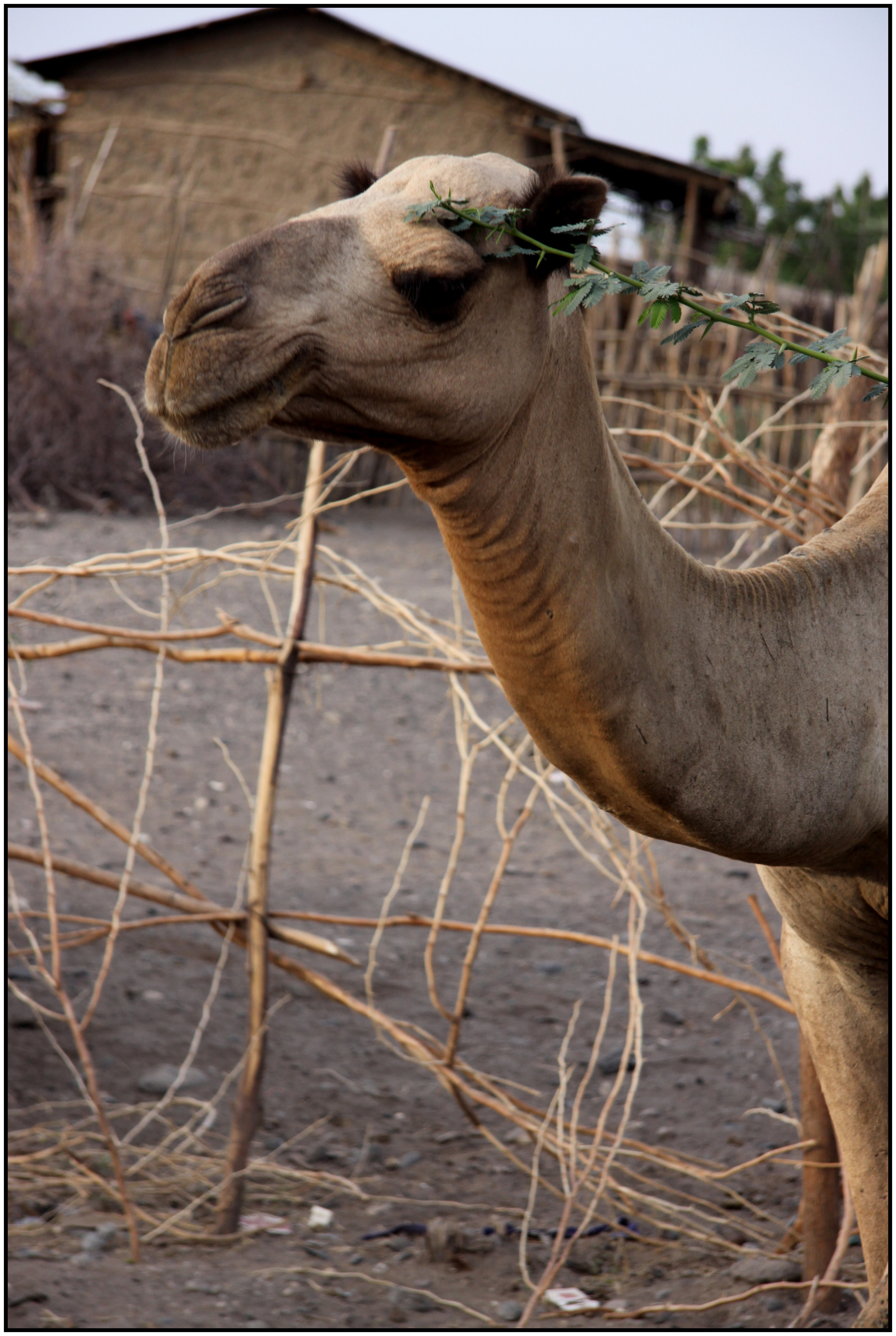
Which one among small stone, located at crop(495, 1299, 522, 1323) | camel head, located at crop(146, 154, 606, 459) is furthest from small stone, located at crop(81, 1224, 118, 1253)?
camel head, located at crop(146, 154, 606, 459)

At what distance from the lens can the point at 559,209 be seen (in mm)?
1713

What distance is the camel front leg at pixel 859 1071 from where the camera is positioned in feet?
8.30

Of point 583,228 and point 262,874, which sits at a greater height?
point 583,228

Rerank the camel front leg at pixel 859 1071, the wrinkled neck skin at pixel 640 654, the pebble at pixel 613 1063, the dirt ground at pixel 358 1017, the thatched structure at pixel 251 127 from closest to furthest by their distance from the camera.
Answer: the wrinkled neck skin at pixel 640 654 < the camel front leg at pixel 859 1071 < the dirt ground at pixel 358 1017 < the pebble at pixel 613 1063 < the thatched structure at pixel 251 127

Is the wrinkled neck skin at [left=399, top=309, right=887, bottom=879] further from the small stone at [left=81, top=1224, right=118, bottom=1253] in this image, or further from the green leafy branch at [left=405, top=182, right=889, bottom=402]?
the small stone at [left=81, top=1224, right=118, bottom=1253]

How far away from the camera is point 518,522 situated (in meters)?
1.81

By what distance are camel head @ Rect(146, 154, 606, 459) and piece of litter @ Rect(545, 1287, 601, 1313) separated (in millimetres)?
2650

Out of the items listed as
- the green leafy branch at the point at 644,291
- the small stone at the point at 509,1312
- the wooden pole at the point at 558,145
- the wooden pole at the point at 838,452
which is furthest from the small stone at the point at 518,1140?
the wooden pole at the point at 558,145

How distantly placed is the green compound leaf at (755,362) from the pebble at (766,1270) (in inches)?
113

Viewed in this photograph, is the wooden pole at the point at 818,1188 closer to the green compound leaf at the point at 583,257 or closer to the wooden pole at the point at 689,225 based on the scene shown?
the green compound leaf at the point at 583,257

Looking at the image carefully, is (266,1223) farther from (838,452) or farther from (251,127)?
(251,127)

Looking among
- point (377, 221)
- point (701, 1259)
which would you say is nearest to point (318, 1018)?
point (701, 1259)

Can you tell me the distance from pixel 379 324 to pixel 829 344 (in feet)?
1.91

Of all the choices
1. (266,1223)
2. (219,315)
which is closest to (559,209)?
(219,315)
